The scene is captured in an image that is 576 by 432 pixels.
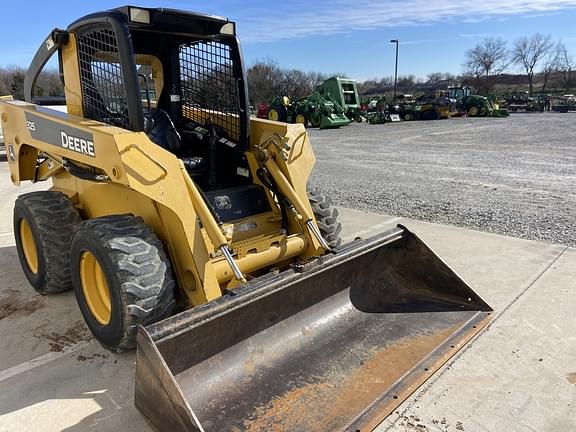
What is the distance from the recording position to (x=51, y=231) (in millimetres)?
3486

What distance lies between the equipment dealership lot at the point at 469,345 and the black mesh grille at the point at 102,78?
1.53 m

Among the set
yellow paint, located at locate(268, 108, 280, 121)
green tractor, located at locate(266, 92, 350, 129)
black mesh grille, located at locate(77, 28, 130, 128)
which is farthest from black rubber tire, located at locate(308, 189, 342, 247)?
yellow paint, located at locate(268, 108, 280, 121)

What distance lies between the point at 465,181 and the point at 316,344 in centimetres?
649

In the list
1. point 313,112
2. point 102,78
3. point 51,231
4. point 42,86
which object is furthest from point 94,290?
point 313,112

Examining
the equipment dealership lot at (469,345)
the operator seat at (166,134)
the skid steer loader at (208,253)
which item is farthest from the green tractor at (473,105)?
the operator seat at (166,134)

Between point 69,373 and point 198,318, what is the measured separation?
1.11m

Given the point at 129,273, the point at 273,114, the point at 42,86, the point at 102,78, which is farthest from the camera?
the point at 273,114

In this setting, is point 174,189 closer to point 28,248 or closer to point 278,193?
point 278,193

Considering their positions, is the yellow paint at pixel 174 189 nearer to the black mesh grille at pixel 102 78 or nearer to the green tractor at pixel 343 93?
the black mesh grille at pixel 102 78

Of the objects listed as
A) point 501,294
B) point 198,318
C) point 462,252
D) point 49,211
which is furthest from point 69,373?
point 462,252

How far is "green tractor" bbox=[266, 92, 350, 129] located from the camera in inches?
Result: 854

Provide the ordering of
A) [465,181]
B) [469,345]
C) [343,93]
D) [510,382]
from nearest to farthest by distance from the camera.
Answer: [510,382] → [469,345] → [465,181] → [343,93]

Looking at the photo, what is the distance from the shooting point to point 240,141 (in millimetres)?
3721

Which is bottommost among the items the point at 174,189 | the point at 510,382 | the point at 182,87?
the point at 510,382
